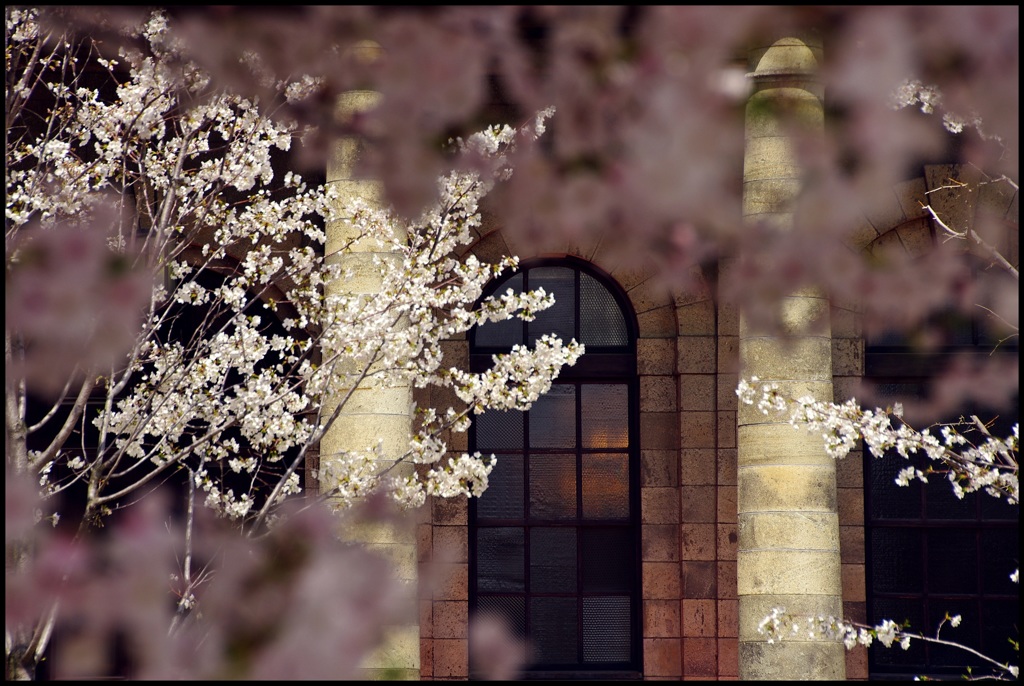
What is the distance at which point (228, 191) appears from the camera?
37.4 feet

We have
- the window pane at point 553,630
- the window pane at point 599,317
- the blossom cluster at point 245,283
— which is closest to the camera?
the blossom cluster at point 245,283

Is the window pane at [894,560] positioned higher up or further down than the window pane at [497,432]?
further down

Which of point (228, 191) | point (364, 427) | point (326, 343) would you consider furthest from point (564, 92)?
point (228, 191)

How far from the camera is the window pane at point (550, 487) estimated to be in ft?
38.1

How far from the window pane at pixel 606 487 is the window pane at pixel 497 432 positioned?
0.79m

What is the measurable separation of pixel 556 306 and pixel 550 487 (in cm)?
193

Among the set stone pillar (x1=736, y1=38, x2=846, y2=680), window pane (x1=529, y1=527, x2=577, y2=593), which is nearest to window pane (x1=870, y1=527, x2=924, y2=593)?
stone pillar (x1=736, y1=38, x2=846, y2=680)

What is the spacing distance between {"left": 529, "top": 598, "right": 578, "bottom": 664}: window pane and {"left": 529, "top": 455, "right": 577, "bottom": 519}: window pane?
0.93 meters

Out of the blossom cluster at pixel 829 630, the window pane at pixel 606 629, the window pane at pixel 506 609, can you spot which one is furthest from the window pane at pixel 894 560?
the window pane at pixel 506 609

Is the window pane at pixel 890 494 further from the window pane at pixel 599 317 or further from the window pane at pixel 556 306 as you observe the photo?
the window pane at pixel 556 306

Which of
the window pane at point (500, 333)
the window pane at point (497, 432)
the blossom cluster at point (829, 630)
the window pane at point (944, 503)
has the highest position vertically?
the window pane at point (500, 333)

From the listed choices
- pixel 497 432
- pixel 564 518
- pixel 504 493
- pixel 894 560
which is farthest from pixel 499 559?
pixel 894 560

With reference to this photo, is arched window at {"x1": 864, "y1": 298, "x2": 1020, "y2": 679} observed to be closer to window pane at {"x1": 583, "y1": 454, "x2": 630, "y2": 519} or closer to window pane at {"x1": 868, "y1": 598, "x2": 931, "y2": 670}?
window pane at {"x1": 868, "y1": 598, "x2": 931, "y2": 670}

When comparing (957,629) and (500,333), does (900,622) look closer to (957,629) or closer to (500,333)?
(957,629)
